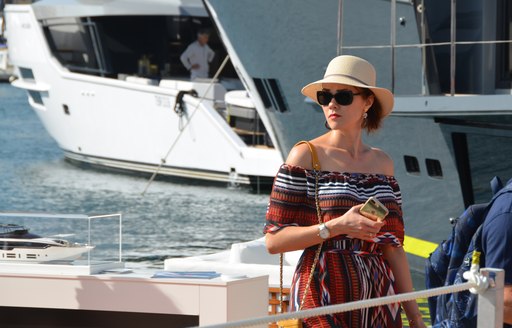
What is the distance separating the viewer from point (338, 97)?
3.78 meters

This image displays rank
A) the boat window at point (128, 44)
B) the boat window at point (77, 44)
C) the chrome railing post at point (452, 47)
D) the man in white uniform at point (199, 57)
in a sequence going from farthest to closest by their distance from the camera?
1. the boat window at point (128, 44)
2. the boat window at point (77, 44)
3. the man in white uniform at point (199, 57)
4. the chrome railing post at point (452, 47)

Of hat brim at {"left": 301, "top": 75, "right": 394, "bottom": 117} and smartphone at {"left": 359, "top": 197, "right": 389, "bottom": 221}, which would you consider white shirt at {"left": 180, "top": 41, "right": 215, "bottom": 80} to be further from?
smartphone at {"left": 359, "top": 197, "right": 389, "bottom": 221}

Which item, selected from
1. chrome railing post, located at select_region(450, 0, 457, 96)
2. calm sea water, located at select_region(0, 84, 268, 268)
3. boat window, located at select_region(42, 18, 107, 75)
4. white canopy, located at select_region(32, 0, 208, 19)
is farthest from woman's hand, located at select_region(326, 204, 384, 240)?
boat window, located at select_region(42, 18, 107, 75)

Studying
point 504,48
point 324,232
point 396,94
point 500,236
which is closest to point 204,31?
point 396,94

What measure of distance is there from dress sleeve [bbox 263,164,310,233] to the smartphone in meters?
0.21

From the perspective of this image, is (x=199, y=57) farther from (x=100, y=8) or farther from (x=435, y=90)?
(x=435, y=90)

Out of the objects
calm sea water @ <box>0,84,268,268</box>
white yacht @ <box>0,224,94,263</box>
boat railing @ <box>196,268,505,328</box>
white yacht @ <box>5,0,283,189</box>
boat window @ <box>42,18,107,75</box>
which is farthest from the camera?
boat window @ <box>42,18,107,75</box>

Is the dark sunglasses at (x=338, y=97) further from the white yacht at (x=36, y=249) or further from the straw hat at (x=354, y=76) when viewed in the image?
the white yacht at (x=36, y=249)

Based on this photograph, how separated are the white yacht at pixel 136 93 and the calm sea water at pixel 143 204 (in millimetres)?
409

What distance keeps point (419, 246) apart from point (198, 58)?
12.8 m

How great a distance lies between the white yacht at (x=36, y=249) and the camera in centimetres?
568

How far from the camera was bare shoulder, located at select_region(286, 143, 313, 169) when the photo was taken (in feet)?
12.0

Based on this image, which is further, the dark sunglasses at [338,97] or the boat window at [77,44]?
the boat window at [77,44]

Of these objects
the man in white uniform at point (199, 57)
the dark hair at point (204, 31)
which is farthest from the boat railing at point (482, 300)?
the dark hair at point (204, 31)
